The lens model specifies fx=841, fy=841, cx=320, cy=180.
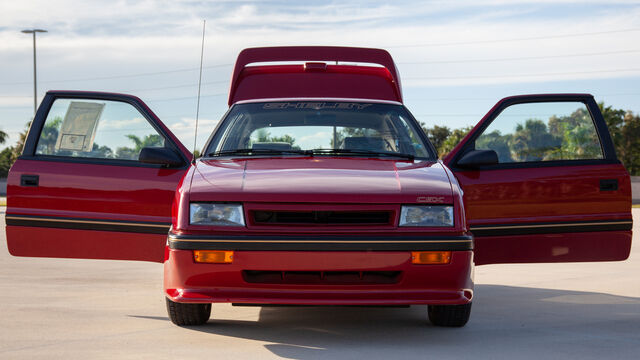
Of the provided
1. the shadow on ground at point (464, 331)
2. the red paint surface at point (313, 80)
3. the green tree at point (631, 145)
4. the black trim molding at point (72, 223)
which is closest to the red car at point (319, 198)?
the black trim molding at point (72, 223)

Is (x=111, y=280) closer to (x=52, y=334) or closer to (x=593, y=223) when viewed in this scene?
(x=52, y=334)

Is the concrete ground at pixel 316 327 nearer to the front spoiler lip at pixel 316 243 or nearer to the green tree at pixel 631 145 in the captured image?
the front spoiler lip at pixel 316 243

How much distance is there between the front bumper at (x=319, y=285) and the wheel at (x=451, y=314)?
24.9 inches

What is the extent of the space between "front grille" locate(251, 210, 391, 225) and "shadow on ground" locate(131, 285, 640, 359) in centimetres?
71

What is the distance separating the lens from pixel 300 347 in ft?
15.7

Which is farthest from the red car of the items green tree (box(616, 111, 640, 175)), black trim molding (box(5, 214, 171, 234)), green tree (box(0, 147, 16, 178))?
green tree (box(0, 147, 16, 178))

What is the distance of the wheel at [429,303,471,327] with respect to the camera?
5363mm

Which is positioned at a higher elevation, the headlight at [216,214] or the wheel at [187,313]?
the headlight at [216,214]

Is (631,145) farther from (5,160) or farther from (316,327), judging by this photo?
(316,327)

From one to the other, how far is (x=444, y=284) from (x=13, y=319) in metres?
2.98

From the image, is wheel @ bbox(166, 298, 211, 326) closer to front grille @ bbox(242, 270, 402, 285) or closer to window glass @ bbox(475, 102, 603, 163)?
front grille @ bbox(242, 270, 402, 285)

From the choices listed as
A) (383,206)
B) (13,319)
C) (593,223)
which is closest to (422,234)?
(383,206)

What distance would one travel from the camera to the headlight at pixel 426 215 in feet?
15.6

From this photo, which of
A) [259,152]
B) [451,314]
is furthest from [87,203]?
[451,314]
